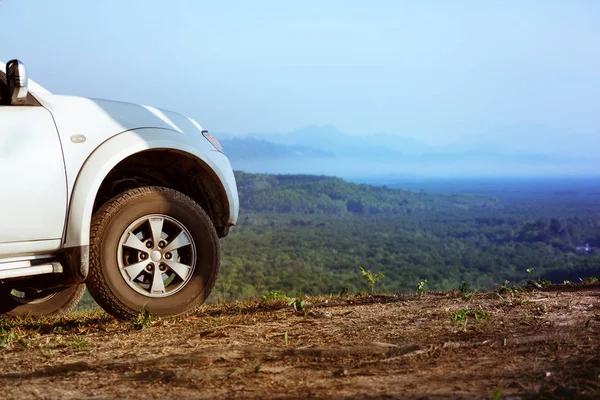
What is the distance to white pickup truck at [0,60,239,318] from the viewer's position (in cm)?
490

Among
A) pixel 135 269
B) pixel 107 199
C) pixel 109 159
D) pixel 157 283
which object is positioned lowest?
pixel 157 283

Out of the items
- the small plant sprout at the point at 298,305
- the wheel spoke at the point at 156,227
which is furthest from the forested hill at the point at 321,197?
the wheel spoke at the point at 156,227

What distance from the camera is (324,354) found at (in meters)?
4.25

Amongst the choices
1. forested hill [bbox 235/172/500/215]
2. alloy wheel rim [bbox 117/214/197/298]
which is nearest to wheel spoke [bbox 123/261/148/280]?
alloy wheel rim [bbox 117/214/197/298]

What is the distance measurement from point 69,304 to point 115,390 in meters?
2.74

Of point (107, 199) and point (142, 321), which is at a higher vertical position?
point (107, 199)

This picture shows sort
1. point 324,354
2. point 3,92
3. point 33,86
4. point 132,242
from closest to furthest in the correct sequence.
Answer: point 324,354, point 3,92, point 132,242, point 33,86

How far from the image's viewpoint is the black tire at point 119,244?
17.0 ft

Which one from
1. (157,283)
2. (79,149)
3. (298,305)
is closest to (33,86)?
(79,149)

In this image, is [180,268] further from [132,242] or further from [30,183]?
[30,183]

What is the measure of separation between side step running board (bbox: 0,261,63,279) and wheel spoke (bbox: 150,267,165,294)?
60 cm

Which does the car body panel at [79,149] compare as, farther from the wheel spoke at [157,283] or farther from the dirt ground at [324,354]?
the dirt ground at [324,354]

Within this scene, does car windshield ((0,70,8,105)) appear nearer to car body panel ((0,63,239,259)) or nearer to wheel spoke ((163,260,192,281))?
car body panel ((0,63,239,259))

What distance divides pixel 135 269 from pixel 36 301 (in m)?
1.44
